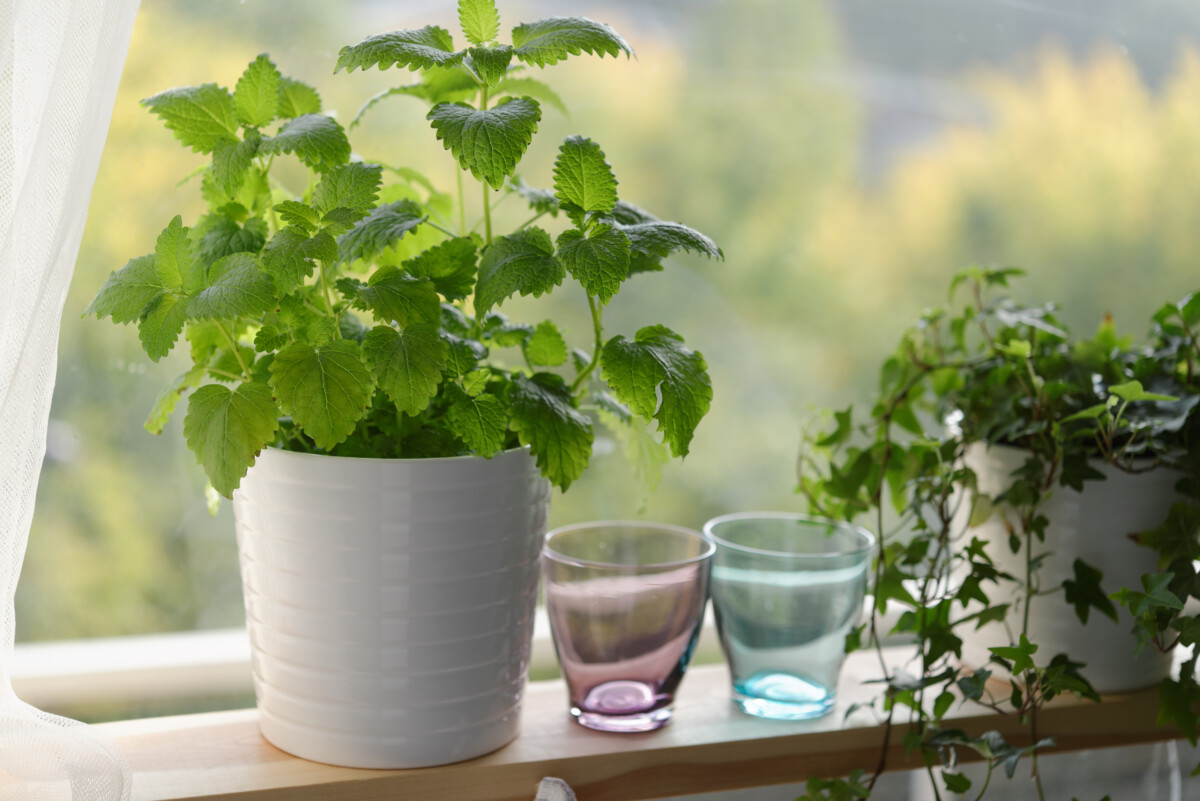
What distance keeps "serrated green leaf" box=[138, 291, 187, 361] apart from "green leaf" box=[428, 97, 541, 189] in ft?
0.60

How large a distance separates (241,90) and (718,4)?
487 millimetres

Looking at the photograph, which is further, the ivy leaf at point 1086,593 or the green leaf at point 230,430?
the ivy leaf at point 1086,593

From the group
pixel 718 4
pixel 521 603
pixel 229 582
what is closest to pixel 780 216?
pixel 718 4

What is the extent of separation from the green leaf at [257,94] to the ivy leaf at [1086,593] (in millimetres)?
681

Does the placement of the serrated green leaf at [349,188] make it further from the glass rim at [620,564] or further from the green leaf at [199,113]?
the glass rim at [620,564]

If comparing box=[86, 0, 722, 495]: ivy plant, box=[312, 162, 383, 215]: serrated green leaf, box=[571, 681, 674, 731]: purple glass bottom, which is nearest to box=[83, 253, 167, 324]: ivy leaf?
box=[86, 0, 722, 495]: ivy plant

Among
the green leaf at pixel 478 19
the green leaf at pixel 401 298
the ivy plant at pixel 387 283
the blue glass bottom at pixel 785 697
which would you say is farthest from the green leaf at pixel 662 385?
the blue glass bottom at pixel 785 697

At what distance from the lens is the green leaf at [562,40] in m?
0.57

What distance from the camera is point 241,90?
25.2 inches

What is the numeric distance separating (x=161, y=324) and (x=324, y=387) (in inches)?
4.4

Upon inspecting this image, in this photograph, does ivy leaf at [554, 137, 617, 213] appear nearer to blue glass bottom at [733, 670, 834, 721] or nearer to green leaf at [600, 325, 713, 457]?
green leaf at [600, 325, 713, 457]

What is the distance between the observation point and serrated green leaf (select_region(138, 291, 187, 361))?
575mm

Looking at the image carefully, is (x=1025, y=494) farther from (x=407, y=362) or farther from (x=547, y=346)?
(x=407, y=362)

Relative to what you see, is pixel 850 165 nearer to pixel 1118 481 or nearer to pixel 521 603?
pixel 1118 481
